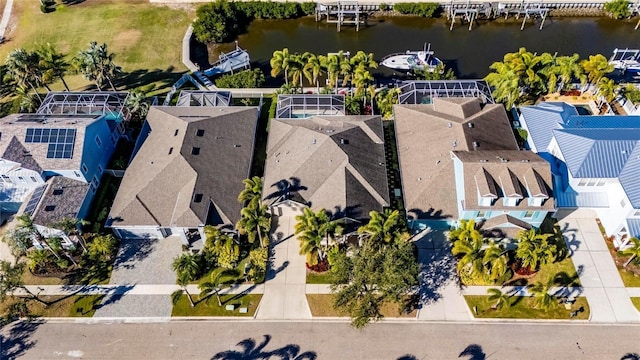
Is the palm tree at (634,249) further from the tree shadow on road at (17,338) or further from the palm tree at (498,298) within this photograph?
the tree shadow on road at (17,338)

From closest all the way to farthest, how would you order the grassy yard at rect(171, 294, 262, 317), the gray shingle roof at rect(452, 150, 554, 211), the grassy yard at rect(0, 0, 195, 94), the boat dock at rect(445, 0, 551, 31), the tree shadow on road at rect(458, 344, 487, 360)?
the tree shadow on road at rect(458, 344, 487, 360) < the grassy yard at rect(171, 294, 262, 317) < the gray shingle roof at rect(452, 150, 554, 211) < the grassy yard at rect(0, 0, 195, 94) < the boat dock at rect(445, 0, 551, 31)

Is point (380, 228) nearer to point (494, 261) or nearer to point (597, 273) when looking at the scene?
point (494, 261)

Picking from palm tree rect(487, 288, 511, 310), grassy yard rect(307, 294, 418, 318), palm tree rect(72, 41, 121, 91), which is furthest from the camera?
palm tree rect(72, 41, 121, 91)

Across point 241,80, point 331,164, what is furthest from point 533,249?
point 241,80

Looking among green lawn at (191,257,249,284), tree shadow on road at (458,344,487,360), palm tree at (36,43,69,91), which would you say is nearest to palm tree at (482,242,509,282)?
tree shadow on road at (458,344,487,360)

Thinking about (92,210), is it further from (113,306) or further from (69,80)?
(69,80)

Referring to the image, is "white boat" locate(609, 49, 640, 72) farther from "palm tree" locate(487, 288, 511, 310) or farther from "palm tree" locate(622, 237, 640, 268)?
"palm tree" locate(487, 288, 511, 310)

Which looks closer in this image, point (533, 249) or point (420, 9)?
point (533, 249)
